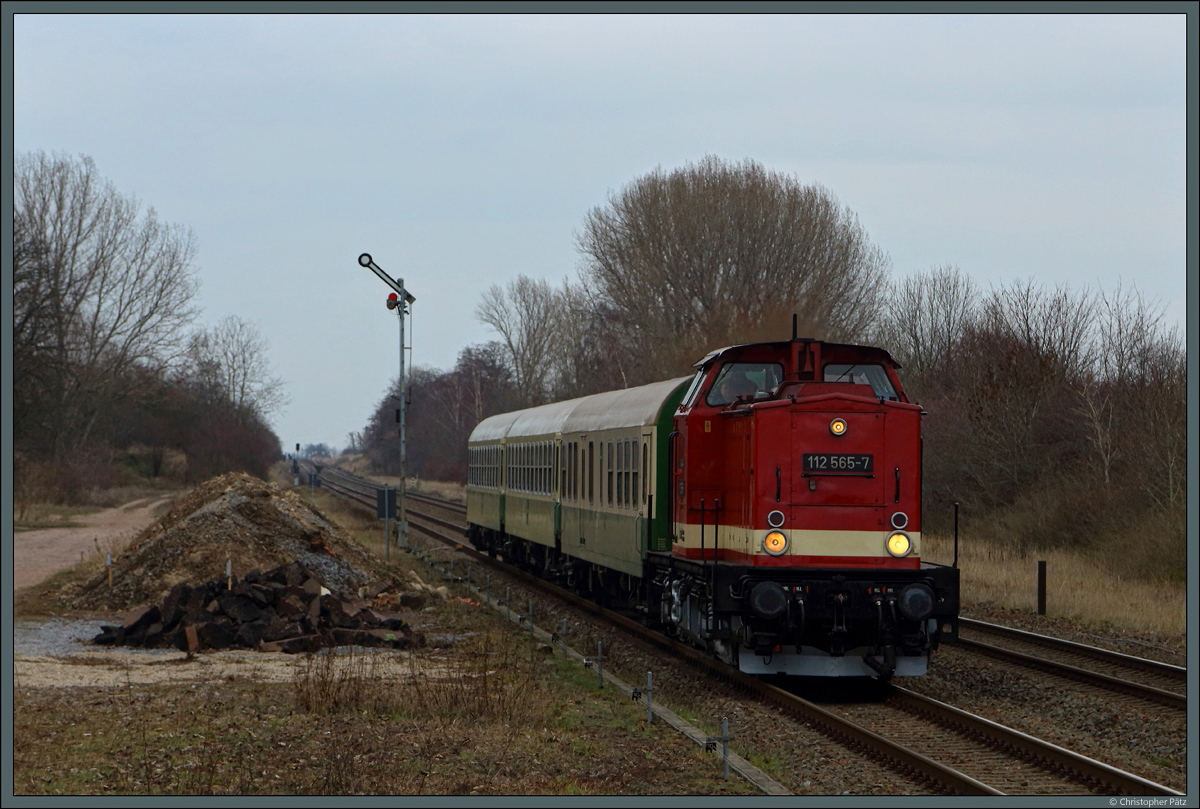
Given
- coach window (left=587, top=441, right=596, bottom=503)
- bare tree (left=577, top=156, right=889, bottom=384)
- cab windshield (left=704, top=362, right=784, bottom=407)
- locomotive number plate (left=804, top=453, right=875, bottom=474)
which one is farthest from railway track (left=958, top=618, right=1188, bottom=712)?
bare tree (left=577, top=156, right=889, bottom=384)

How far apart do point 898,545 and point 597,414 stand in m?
7.47

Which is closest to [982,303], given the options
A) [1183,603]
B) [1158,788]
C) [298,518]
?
[1183,603]

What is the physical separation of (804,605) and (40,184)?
53.9 m

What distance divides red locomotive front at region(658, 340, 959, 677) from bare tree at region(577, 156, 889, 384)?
3326cm

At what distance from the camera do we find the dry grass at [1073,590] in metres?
19.8

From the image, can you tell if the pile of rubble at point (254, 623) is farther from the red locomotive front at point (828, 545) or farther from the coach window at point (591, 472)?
the red locomotive front at point (828, 545)

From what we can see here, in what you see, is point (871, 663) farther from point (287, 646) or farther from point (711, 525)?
point (287, 646)

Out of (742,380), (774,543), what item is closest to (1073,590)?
(742,380)

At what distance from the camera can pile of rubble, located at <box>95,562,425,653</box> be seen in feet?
54.5

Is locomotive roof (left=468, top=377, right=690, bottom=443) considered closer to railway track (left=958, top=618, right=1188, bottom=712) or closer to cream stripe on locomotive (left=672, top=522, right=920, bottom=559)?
cream stripe on locomotive (left=672, top=522, right=920, bottom=559)

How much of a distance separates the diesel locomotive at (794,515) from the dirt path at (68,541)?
39.2 ft

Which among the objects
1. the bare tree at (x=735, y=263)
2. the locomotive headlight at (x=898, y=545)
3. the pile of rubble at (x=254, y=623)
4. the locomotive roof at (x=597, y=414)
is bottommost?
the pile of rubble at (x=254, y=623)

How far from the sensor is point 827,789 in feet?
30.4

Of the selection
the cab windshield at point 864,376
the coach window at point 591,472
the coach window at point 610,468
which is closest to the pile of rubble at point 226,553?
the coach window at point 591,472
